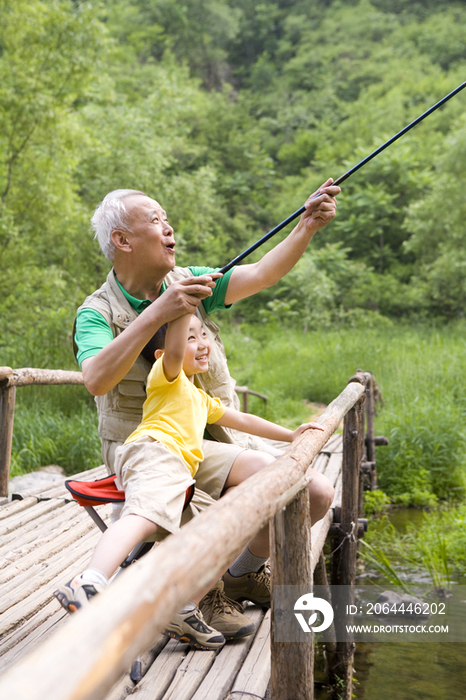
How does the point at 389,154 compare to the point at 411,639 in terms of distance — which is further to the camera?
the point at 389,154

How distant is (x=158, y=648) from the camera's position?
6.13 feet

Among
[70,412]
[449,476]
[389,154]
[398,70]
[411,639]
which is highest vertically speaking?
[398,70]

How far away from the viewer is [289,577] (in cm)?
152

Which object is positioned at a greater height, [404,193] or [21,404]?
[404,193]

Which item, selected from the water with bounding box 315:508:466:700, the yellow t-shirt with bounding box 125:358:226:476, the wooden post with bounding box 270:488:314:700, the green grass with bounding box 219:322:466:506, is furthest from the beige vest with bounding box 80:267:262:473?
the green grass with bounding box 219:322:466:506

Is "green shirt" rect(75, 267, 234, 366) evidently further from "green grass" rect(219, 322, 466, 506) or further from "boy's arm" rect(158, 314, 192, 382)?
"green grass" rect(219, 322, 466, 506)

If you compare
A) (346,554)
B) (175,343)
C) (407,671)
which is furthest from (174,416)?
(407,671)

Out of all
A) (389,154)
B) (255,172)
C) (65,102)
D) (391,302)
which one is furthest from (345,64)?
(65,102)

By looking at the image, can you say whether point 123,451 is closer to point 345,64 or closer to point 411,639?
point 411,639

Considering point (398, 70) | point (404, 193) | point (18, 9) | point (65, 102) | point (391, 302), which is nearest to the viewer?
point (18, 9)

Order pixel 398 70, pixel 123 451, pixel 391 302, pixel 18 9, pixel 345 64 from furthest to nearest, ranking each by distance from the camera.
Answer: pixel 345 64 < pixel 398 70 < pixel 391 302 < pixel 18 9 < pixel 123 451

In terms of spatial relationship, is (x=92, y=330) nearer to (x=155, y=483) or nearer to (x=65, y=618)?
(x=155, y=483)

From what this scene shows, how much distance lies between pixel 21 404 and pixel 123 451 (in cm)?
476

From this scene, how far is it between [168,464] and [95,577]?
0.40 metres
